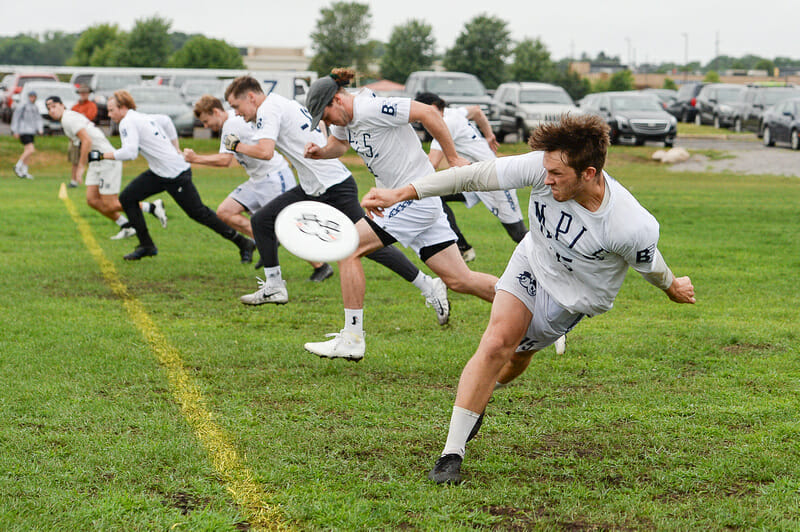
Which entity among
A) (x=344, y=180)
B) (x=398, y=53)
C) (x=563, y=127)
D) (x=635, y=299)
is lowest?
(x=635, y=299)

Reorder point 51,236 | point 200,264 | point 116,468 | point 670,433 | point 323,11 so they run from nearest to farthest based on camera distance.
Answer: point 116,468 → point 670,433 → point 200,264 → point 51,236 → point 323,11

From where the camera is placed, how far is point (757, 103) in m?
33.0

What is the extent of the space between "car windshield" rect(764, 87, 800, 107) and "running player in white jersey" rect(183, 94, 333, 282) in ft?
89.1

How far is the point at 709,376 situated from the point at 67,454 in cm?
405

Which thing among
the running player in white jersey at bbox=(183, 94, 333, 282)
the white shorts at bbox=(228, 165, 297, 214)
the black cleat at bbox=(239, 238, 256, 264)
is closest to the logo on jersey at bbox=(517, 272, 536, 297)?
the running player in white jersey at bbox=(183, 94, 333, 282)

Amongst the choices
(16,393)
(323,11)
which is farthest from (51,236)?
(323,11)

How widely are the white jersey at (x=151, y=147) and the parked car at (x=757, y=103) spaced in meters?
26.1

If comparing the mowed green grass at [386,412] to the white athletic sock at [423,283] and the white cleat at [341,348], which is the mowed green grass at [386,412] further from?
the white athletic sock at [423,283]

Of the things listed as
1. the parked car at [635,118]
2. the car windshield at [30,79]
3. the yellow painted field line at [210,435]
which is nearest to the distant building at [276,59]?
the car windshield at [30,79]

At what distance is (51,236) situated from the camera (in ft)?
42.0

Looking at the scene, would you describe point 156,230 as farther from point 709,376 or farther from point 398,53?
point 398,53

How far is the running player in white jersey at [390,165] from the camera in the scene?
6.06 metres

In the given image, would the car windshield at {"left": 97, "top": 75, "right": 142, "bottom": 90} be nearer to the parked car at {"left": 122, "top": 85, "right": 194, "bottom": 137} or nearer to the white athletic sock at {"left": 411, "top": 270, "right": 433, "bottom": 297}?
the parked car at {"left": 122, "top": 85, "right": 194, "bottom": 137}

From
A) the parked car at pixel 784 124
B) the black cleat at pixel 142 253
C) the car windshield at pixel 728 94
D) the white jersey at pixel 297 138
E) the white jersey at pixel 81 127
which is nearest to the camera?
the white jersey at pixel 297 138
